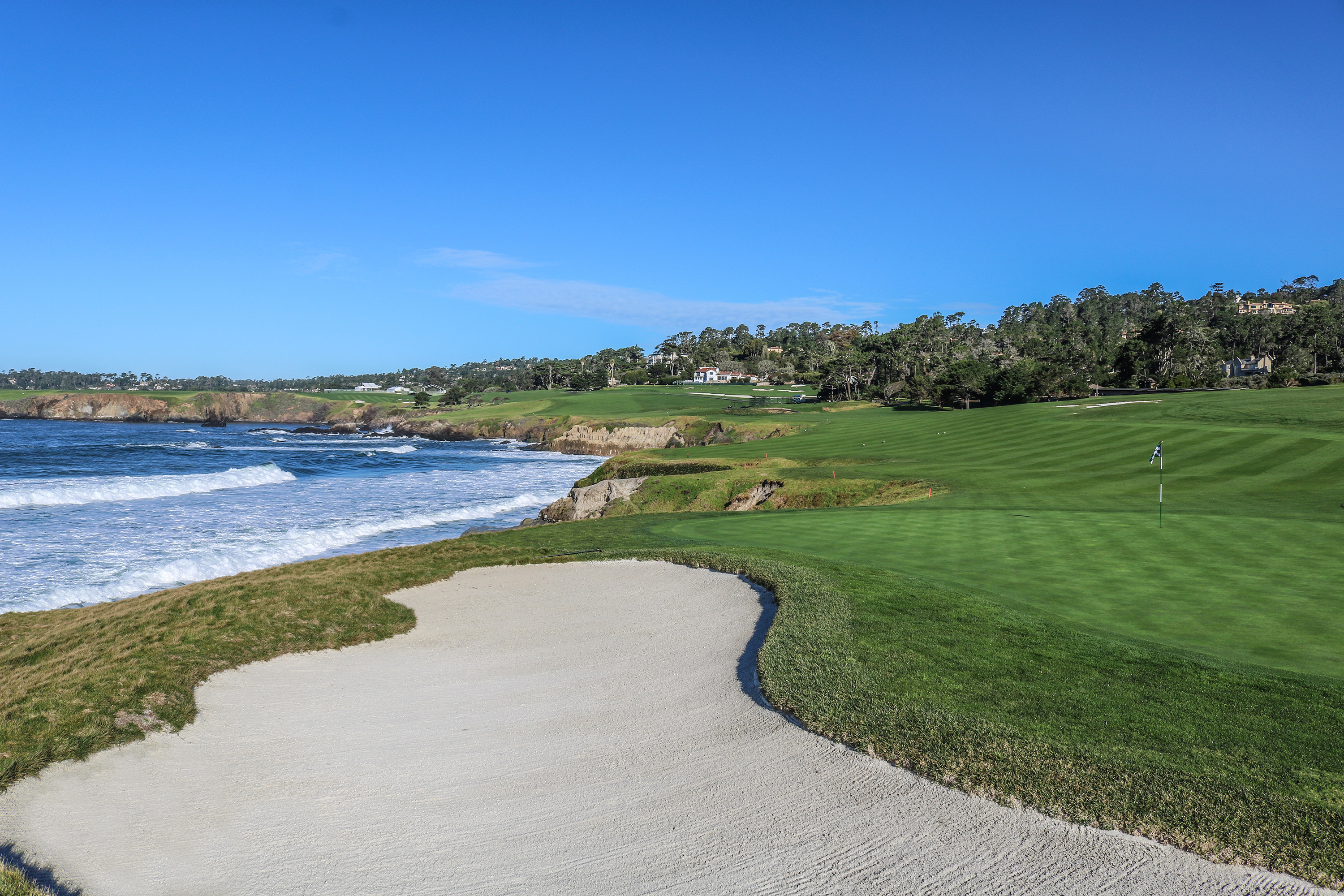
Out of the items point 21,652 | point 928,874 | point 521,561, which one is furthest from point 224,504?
point 928,874

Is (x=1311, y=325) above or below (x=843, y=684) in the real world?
above

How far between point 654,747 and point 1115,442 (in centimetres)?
3764

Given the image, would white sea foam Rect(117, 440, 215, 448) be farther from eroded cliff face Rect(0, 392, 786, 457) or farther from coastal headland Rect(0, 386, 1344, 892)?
coastal headland Rect(0, 386, 1344, 892)

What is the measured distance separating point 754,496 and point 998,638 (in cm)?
1913

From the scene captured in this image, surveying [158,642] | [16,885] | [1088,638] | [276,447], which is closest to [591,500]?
[158,642]

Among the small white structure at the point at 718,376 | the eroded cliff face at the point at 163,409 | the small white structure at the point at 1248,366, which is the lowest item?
the eroded cliff face at the point at 163,409

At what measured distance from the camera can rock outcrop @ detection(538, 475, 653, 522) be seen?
3053cm

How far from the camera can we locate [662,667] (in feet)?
34.8

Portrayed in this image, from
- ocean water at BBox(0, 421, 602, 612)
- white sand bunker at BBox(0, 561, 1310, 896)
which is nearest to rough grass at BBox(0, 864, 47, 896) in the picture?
white sand bunker at BBox(0, 561, 1310, 896)

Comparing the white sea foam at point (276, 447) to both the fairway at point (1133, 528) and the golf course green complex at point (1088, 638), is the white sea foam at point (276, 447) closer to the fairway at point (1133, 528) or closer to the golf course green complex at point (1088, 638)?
the fairway at point (1133, 528)

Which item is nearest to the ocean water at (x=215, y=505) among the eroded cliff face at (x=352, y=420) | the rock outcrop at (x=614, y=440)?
the rock outcrop at (x=614, y=440)

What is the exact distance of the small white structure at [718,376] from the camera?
594 ft

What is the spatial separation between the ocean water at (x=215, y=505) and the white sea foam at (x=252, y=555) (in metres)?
0.07

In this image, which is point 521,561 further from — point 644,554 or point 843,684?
point 843,684
